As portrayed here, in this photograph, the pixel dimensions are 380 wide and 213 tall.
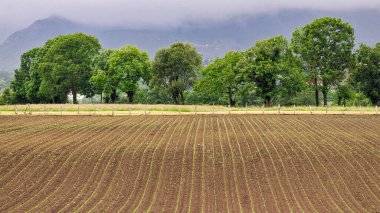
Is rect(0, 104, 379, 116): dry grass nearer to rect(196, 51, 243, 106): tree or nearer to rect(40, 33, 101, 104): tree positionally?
rect(196, 51, 243, 106): tree

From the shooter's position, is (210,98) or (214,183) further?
(210,98)

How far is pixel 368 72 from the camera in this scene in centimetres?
6056

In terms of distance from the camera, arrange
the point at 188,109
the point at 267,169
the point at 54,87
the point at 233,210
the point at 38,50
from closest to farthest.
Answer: the point at 233,210
the point at 267,169
the point at 188,109
the point at 54,87
the point at 38,50

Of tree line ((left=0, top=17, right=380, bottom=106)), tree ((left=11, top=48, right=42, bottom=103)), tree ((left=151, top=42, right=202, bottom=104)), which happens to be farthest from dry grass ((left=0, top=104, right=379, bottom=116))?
tree ((left=11, top=48, right=42, bottom=103))

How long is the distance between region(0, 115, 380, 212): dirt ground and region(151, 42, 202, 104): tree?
34945 mm

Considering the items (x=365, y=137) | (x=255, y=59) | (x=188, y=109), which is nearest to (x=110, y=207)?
(x=365, y=137)

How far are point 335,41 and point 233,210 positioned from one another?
43848mm

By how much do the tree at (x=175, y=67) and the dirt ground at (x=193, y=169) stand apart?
3495cm

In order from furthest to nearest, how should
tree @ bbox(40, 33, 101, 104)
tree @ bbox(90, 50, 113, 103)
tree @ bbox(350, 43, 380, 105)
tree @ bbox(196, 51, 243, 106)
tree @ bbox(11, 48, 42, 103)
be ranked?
tree @ bbox(11, 48, 42, 103), tree @ bbox(40, 33, 101, 104), tree @ bbox(90, 50, 113, 103), tree @ bbox(196, 51, 243, 106), tree @ bbox(350, 43, 380, 105)

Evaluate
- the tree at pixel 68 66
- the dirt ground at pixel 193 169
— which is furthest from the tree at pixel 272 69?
the tree at pixel 68 66

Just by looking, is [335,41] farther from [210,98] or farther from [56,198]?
[56,198]

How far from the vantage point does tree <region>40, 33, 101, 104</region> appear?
71.2m

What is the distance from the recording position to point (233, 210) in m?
19.6

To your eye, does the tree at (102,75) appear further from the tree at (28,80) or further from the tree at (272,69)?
the tree at (272,69)
